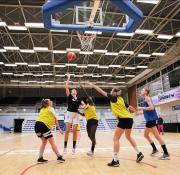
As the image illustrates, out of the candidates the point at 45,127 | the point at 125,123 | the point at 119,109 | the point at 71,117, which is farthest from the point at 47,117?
the point at 125,123

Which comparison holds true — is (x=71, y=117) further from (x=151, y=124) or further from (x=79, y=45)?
(x=79, y=45)

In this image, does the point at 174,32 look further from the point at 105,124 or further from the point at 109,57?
the point at 105,124

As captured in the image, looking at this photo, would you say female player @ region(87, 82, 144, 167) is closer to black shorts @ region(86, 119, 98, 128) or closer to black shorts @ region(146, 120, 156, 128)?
black shorts @ region(146, 120, 156, 128)

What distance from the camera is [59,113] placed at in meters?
32.0

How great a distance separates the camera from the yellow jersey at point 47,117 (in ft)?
18.7

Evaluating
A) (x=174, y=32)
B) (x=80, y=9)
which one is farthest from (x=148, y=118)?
(x=174, y=32)

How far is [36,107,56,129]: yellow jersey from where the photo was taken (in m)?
5.70

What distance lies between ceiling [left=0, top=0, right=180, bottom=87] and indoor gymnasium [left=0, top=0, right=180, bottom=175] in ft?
0.26

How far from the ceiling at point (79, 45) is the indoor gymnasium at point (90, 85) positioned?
0.08 m

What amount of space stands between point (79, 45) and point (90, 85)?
1461 centimetres

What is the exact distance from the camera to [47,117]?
576cm

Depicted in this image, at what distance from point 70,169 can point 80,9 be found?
17.5 feet

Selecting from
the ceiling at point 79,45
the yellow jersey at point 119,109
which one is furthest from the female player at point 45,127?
the ceiling at point 79,45

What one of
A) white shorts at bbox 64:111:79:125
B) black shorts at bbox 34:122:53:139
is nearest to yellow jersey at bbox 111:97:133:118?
black shorts at bbox 34:122:53:139
